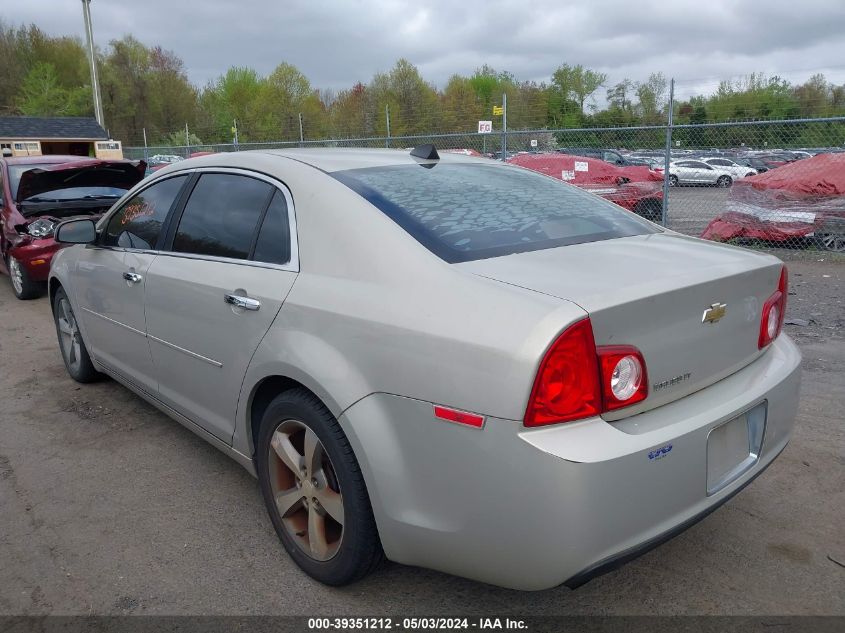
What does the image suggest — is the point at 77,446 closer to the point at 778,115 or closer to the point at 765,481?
the point at 765,481

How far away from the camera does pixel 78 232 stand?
Result: 4.06 metres

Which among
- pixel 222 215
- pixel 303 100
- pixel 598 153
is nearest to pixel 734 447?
pixel 222 215

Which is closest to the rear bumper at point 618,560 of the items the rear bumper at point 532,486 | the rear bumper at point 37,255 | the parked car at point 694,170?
the rear bumper at point 532,486

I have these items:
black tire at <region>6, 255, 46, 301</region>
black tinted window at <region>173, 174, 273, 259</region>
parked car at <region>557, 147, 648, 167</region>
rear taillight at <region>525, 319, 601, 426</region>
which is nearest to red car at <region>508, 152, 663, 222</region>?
parked car at <region>557, 147, 648, 167</region>

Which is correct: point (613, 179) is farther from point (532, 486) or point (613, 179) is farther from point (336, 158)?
point (532, 486)

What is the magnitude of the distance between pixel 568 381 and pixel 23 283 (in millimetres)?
7869

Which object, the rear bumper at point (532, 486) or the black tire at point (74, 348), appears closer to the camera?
the rear bumper at point (532, 486)

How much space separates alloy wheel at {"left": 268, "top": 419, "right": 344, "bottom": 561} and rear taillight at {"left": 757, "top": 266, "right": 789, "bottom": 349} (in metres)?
1.68

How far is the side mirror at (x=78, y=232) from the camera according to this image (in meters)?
4.06

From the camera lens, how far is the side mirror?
406 centimetres

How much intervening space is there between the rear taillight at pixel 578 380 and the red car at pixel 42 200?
7267 mm

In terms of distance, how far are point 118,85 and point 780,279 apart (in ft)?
199

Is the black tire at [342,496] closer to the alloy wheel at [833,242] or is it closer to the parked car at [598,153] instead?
the alloy wheel at [833,242]

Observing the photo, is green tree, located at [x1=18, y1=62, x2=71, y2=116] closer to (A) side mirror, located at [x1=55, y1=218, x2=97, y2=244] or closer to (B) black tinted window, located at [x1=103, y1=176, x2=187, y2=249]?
(A) side mirror, located at [x1=55, y1=218, x2=97, y2=244]
